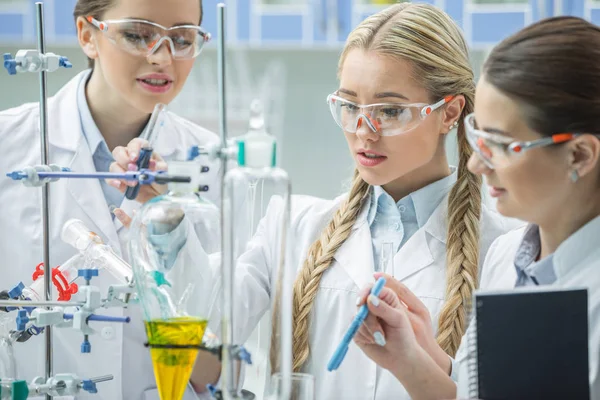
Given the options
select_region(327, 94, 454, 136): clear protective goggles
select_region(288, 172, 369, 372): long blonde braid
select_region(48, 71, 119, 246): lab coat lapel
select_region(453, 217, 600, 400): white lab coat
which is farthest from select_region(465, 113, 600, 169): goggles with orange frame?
select_region(48, 71, 119, 246): lab coat lapel

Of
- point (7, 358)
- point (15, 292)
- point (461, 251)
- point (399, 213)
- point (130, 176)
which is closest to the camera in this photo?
point (130, 176)

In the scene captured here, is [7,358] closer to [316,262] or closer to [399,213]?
[316,262]

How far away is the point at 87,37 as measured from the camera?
6.90 ft

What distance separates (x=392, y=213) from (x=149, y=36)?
762 millimetres

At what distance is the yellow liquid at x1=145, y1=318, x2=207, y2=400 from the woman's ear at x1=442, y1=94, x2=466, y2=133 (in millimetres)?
885

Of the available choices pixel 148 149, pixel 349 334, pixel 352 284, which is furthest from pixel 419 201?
pixel 148 149

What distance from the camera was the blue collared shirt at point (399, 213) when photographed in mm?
1939

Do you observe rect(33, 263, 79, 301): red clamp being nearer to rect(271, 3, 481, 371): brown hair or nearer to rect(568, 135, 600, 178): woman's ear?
rect(271, 3, 481, 371): brown hair

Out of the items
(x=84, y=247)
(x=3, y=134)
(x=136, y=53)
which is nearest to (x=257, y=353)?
(x=84, y=247)

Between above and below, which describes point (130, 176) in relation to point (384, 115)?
below

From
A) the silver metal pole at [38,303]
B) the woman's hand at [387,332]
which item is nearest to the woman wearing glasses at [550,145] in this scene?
the woman's hand at [387,332]

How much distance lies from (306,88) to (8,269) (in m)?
2.36

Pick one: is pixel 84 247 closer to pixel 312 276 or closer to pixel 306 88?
pixel 312 276

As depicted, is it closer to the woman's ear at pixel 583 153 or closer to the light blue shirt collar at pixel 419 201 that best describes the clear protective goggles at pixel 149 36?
the light blue shirt collar at pixel 419 201
